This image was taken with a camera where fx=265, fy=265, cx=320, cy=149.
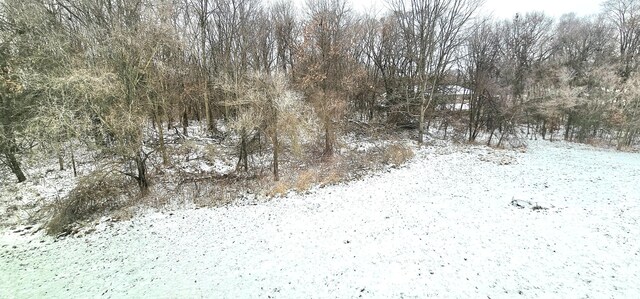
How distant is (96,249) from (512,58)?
35707 millimetres

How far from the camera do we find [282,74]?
39.8ft

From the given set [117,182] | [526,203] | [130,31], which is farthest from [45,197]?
[526,203]

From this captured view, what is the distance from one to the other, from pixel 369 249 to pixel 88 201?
32.2 feet

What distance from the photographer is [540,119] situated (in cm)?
2489

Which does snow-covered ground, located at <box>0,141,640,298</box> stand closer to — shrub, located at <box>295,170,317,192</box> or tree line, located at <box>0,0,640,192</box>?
shrub, located at <box>295,170,317,192</box>

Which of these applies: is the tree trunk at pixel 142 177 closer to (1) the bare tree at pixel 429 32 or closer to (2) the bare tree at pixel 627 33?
(1) the bare tree at pixel 429 32

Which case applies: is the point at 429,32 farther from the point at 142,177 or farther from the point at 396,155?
the point at 142,177

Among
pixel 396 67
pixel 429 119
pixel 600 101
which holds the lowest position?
pixel 429 119

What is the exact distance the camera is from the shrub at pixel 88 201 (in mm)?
8523

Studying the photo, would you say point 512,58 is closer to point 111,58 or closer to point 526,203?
point 526,203

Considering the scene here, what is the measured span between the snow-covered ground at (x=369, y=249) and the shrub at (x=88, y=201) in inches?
26.6

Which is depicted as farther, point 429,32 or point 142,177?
point 429,32

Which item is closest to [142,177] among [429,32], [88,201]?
[88,201]

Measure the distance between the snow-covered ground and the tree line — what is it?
3.62 meters
